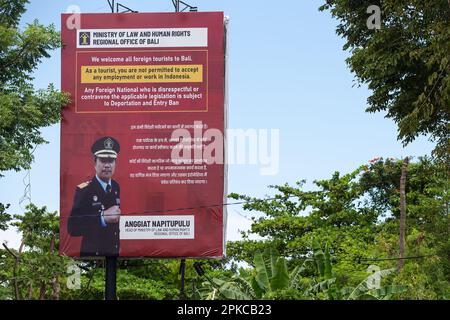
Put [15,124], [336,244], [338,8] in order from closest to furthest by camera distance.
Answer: [15,124] → [338,8] → [336,244]

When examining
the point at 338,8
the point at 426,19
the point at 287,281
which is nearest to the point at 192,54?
the point at 338,8

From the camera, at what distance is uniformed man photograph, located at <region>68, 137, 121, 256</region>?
22969 millimetres

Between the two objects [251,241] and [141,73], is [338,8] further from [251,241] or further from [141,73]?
[251,241]

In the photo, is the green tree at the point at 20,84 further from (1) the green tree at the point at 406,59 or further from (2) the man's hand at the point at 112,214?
(1) the green tree at the point at 406,59

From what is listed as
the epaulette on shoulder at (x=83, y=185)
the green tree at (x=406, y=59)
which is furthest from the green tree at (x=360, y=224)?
the epaulette on shoulder at (x=83, y=185)

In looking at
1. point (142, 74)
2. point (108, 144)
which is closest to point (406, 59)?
point (142, 74)

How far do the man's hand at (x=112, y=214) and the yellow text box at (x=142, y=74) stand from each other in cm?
345

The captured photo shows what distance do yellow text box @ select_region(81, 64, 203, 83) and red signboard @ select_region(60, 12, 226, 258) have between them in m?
0.03

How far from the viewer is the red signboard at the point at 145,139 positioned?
22906mm

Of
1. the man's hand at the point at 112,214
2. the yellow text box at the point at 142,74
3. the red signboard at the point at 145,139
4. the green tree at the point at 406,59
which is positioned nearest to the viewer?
the green tree at the point at 406,59

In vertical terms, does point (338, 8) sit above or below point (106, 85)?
above

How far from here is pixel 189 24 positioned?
2347cm

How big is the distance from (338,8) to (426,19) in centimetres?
272

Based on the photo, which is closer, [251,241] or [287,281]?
[287,281]
